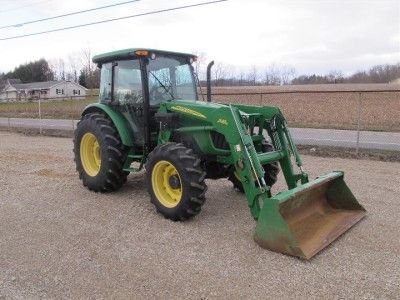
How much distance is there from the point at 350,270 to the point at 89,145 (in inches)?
187

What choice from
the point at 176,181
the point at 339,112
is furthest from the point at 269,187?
the point at 339,112

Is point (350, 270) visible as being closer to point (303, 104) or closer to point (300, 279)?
point (300, 279)

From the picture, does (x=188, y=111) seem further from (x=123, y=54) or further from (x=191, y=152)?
(x=123, y=54)

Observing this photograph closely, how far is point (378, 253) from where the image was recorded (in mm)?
4555

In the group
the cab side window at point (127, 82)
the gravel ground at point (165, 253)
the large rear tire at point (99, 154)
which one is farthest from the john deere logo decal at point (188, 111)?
the gravel ground at point (165, 253)

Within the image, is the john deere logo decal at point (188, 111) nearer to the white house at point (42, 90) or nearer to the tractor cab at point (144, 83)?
the tractor cab at point (144, 83)

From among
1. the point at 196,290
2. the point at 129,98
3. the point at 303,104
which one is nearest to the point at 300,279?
the point at 196,290

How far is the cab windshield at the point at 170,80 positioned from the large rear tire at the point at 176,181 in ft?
3.57

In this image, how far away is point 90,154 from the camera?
734 centimetres

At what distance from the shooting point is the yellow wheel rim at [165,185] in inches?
224

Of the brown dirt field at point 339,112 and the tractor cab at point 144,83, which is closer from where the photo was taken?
the tractor cab at point 144,83

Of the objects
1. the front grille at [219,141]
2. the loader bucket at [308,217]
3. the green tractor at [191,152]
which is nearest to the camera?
the loader bucket at [308,217]

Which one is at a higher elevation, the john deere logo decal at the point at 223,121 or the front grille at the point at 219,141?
the john deere logo decal at the point at 223,121

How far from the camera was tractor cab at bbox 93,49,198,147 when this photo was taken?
6.26 m
